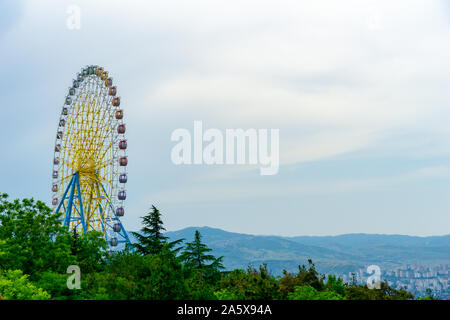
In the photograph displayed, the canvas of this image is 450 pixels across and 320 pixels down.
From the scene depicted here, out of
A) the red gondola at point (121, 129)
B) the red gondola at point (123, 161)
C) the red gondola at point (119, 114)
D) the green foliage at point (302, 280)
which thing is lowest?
the green foliage at point (302, 280)

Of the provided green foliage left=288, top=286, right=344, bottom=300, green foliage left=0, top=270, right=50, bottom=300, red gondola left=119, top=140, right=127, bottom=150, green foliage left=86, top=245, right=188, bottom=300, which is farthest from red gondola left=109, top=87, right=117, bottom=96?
green foliage left=288, top=286, right=344, bottom=300

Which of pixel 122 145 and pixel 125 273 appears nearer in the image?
pixel 125 273

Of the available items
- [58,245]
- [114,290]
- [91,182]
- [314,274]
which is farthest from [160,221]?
[114,290]

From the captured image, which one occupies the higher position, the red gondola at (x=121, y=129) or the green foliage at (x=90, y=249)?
the red gondola at (x=121, y=129)

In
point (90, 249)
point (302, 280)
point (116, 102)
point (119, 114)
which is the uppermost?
point (116, 102)

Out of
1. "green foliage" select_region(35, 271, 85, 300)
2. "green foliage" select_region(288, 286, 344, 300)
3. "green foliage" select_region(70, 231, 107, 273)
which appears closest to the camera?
"green foliage" select_region(288, 286, 344, 300)

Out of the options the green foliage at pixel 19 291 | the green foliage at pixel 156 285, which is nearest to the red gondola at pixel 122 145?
the green foliage at pixel 19 291

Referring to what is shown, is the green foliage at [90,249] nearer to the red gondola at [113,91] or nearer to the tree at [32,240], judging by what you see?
the tree at [32,240]

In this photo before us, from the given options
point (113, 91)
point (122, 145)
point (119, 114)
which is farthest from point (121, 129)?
point (113, 91)

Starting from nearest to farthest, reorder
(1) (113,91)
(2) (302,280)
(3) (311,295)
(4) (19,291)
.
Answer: (3) (311,295) → (4) (19,291) → (2) (302,280) → (1) (113,91)

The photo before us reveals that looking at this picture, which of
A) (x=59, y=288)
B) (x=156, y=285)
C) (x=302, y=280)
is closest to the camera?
(x=156, y=285)

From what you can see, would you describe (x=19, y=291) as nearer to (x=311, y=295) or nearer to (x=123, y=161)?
(x=311, y=295)

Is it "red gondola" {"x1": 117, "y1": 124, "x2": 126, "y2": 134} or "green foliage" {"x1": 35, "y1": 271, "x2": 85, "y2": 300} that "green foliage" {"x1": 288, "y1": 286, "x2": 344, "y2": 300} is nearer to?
"green foliage" {"x1": 35, "y1": 271, "x2": 85, "y2": 300}
